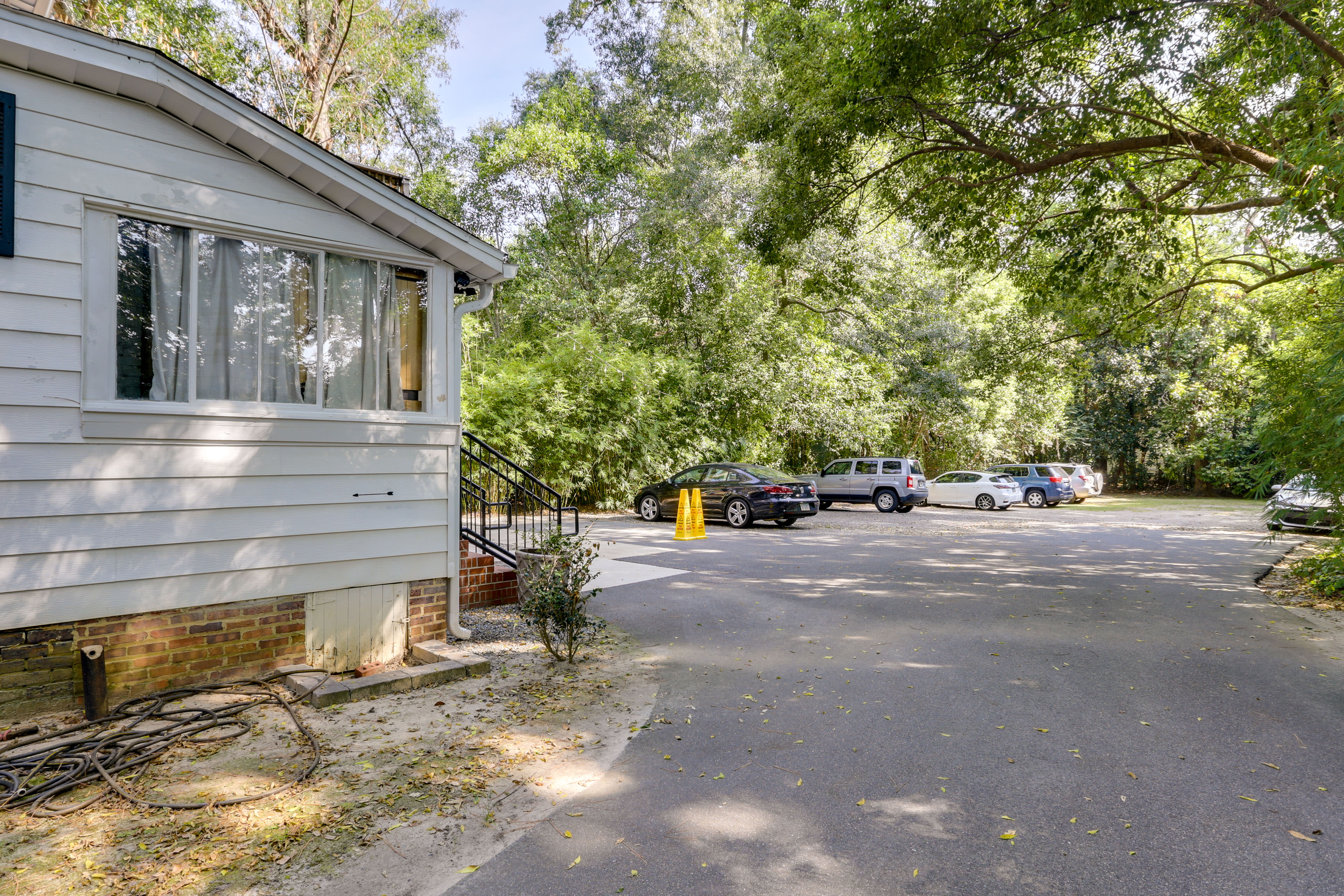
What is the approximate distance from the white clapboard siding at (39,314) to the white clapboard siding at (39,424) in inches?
12.2

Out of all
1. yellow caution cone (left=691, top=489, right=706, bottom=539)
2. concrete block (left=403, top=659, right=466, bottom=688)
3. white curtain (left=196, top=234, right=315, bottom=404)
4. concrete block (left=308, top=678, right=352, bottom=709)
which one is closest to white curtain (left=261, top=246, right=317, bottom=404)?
white curtain (left=196, top=234, right=315, bottom=404)

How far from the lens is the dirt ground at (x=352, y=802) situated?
2934mm

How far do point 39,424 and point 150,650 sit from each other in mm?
1648

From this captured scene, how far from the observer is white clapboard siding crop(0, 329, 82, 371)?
4.34 m

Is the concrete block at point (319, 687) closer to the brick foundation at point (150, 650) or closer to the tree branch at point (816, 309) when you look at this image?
the brick foundation at point (150, 650)

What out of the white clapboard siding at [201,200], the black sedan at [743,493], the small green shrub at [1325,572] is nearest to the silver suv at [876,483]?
the black sedan at [743,493]

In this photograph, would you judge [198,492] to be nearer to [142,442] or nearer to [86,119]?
[142,442]

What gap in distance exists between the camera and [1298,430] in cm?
789

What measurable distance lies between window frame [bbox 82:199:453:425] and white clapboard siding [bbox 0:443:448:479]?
9.6 inches

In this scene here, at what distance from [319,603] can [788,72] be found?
9.61 m

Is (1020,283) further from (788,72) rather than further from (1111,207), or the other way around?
(788,72)

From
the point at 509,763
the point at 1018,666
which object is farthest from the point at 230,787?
the point at 1018,666

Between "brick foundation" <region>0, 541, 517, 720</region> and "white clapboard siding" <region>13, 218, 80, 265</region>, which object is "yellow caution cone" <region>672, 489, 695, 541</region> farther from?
"white clapboard siding" <region>13, 218, 80, 265</region>

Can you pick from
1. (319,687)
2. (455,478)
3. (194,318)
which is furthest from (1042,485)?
(194,318)
